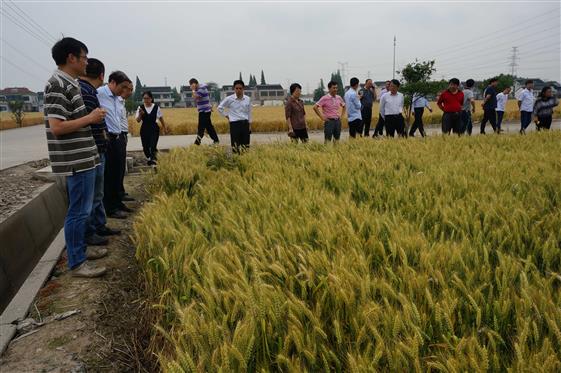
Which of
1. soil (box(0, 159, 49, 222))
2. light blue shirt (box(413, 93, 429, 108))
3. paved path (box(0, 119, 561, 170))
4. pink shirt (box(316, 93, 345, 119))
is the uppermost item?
light blue shirt (box(413, 93, 429, 108))

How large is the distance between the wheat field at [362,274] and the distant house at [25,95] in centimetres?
11343

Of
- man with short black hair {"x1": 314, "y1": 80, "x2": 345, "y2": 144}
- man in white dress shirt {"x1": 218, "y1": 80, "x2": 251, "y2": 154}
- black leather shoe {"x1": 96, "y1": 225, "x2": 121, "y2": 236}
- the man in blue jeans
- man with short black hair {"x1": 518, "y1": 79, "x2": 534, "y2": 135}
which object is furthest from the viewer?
man with short black hair {"x1": 518, "y1": 79, "x2": 534, "y2": 135}

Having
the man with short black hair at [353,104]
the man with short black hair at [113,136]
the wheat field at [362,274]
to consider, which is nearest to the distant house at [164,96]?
the man with short black hair at [353,104]

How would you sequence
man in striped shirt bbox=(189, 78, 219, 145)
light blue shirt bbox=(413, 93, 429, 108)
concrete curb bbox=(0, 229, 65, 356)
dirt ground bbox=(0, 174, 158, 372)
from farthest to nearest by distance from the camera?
light blue shirt bbox=(413, 93, 429, 108) < man in striped shirt bbox=(189, 78, 219, 145) < concrete curb bbox=(0, 229, 65, 356) < dirt ground bbox=(0, 174, 158, 372)

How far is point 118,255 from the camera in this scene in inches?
137

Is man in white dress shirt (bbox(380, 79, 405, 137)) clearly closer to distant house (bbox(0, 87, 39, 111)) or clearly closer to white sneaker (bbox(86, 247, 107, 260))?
white sneaker (bbox(86, 247, 107, 260))

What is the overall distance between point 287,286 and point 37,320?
1824mm

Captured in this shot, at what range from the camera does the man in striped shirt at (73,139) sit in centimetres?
284

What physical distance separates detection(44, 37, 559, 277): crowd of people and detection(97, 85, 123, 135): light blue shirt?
0.04 feet

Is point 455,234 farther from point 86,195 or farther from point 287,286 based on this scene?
point 86,195

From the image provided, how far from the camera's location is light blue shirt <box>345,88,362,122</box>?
8.70 metres

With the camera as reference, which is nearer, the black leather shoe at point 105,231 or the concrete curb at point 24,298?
the concrete curb at point 24,298

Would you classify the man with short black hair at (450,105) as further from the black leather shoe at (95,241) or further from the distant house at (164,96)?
the distant house at (164,96)

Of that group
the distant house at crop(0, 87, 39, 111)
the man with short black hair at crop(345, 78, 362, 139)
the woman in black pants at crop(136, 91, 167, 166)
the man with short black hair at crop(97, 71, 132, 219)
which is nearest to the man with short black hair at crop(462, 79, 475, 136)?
the man with short black hair at crop(345, 78, 362, 139)
